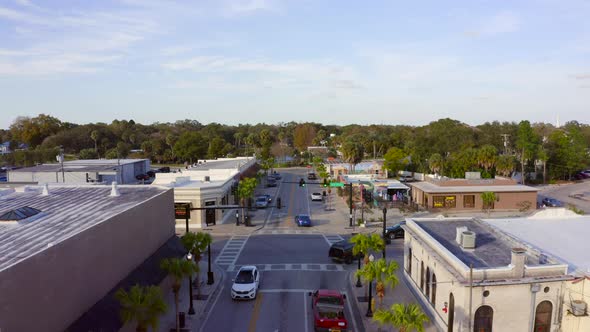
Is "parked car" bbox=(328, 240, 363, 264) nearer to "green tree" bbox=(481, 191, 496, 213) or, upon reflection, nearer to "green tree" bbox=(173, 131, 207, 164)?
"green tree" bbox=(481, 191, 496, 213)

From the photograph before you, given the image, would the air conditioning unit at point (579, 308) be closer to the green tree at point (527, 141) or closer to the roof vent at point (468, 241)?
the roof vent at point (468, 241)

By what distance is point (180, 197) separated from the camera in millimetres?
44656

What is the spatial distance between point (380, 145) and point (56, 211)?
100 metres

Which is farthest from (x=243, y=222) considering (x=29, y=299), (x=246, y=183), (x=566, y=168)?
(x=566, y=168)

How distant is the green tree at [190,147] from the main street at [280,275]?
204ft

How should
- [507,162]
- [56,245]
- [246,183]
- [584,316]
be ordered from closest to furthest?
[56,245] < [584,316] < [246,183] < [507,162]

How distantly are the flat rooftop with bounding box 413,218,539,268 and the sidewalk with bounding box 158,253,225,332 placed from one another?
13068 mm

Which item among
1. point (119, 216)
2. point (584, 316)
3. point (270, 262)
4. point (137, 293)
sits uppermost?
point (119, 216)

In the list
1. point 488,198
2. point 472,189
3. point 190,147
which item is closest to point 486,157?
point 472,189

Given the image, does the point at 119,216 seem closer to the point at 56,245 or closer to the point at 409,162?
the point at 56,245

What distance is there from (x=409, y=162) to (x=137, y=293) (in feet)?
251

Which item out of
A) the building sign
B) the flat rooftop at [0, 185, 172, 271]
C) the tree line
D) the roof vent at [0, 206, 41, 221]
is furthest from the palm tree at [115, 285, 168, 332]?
the tree line

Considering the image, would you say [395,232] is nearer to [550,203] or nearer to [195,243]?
[195,243]

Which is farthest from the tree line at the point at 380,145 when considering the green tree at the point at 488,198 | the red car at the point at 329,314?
the red car at the point at 329,314
